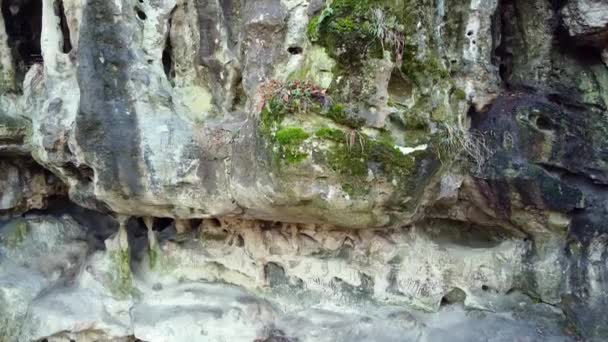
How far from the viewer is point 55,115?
12.4 feet

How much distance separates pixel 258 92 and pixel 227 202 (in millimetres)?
806

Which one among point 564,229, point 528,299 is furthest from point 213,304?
point 564,229

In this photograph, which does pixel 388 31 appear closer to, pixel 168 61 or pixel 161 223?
pixel 168 61

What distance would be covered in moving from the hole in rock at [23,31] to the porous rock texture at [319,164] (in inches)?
1.0

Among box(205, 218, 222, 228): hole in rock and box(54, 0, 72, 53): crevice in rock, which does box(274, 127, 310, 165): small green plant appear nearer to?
box(205, 218, 222, 228): hole in rock

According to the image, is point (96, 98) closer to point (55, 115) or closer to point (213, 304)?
point (55, 115)

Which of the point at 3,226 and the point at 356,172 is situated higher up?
the point at 356,172

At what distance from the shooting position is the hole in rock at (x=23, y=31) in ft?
14.3

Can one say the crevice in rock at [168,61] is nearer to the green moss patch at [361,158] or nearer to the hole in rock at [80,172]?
the hole in rock at [80,172]

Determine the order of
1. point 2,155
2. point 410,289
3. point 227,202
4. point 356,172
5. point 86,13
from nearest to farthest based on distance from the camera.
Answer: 1. point 356,172
2. point 86,13
3. point 227,202
4. point 410,289
5. point 2,155

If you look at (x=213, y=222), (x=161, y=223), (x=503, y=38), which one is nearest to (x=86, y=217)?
(x=161, y=223)

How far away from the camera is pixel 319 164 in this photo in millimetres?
2906

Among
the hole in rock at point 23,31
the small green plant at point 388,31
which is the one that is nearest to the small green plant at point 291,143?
the small green plant at point 388,31

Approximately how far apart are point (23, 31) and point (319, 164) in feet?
9.55
